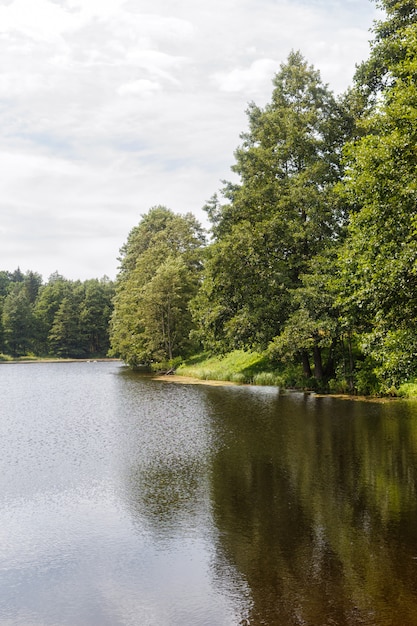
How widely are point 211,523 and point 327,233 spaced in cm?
2999

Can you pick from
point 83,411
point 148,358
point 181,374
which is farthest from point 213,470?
point 148,358

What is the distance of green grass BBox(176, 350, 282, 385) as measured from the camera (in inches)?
1897

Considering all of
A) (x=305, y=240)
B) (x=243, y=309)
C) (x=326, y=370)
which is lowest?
(x=326, y=370)

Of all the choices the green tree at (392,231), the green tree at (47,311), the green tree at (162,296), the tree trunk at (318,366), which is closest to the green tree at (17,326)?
the green tree at (47,311)

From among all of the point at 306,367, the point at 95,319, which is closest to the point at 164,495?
the point at 306,367

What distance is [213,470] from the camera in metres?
18.8

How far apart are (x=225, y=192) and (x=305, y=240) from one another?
882 cm

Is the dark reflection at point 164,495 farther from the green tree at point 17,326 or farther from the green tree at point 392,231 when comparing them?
the green tree at point 17,326

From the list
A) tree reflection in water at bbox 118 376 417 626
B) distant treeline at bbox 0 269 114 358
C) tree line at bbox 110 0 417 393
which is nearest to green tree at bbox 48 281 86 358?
distant treeline at bbox 0 269 114 358

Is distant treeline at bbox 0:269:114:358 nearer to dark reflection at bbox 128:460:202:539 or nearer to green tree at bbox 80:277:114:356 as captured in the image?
green tree at bbox 80:277:114:356

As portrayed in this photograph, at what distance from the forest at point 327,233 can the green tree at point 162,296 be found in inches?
793

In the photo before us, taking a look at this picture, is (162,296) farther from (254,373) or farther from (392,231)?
(392,231)

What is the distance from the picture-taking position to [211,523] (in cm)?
1344

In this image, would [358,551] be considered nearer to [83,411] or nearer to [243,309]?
[83,411]
